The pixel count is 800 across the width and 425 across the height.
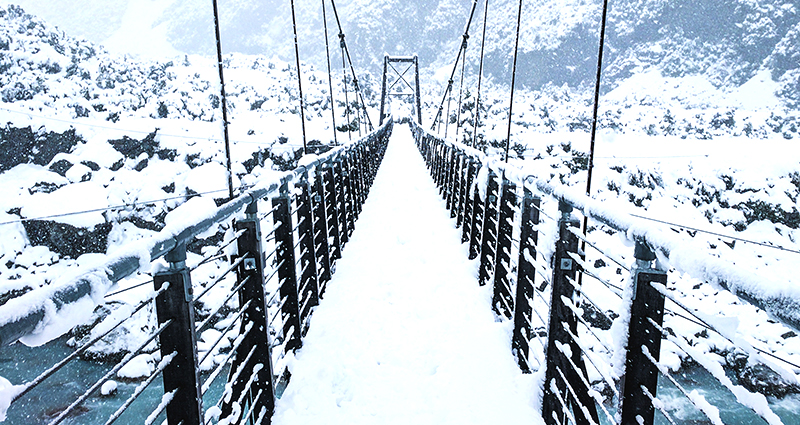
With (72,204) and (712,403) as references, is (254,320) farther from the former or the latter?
(72,204)

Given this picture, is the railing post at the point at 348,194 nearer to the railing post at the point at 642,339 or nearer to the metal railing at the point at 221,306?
the metal railing at the point at 221,306

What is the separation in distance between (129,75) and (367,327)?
31772 millimetres

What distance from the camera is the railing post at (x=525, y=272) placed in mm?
2568

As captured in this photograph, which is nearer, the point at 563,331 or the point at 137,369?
the point at 563,331

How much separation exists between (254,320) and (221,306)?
0.64 m

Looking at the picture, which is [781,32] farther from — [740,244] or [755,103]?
[740,244]

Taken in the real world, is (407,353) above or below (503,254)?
below

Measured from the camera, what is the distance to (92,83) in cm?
2530

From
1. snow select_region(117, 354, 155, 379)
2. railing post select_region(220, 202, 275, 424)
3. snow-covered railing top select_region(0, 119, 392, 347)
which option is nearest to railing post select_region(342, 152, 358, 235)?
railing post select_region(220, 202, 275, 424)

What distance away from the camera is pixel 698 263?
945 millimetres

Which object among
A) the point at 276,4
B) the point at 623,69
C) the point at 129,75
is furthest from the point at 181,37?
the point at 129,75

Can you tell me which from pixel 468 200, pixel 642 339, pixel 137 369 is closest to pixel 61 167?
pixel 137 369

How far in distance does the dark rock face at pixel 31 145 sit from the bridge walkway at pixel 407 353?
20.3 metres

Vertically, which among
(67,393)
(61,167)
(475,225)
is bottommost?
(67,393)
